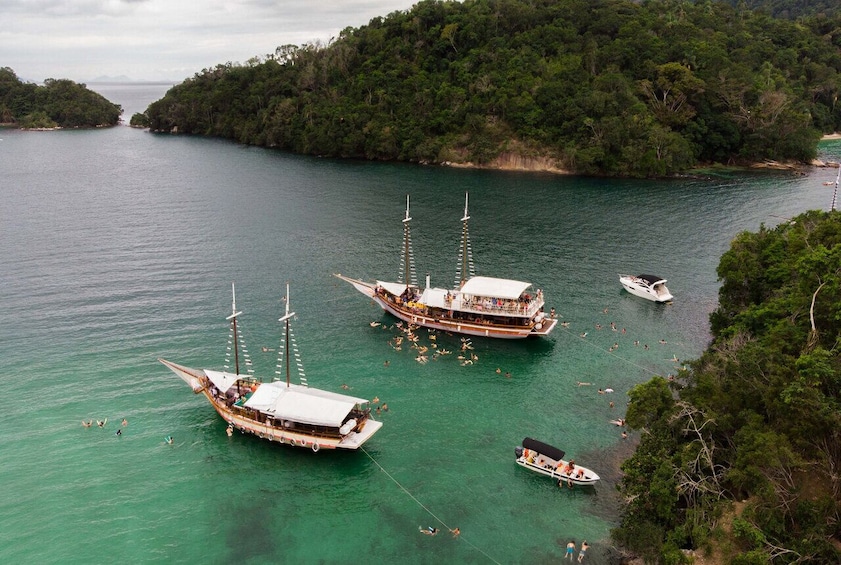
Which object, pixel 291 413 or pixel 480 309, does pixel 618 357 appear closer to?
pixel 480 309

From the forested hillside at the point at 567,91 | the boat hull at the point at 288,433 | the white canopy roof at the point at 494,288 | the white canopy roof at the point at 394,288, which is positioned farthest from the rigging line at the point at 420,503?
the forested hillside at the point at 567,91

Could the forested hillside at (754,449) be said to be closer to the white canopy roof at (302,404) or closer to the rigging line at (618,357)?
the rigging line at (618,357)

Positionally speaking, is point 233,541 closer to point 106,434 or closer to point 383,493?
point 383,493

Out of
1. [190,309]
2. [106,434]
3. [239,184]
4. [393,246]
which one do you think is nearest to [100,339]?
[190,309]

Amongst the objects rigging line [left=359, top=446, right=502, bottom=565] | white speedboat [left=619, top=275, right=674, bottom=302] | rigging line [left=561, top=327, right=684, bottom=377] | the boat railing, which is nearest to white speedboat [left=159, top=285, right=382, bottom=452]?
rigging line [left=359, top=446, right=502, bottom=565]

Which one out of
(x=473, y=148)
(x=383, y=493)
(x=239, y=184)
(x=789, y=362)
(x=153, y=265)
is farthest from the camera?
(x=473, y=148)
